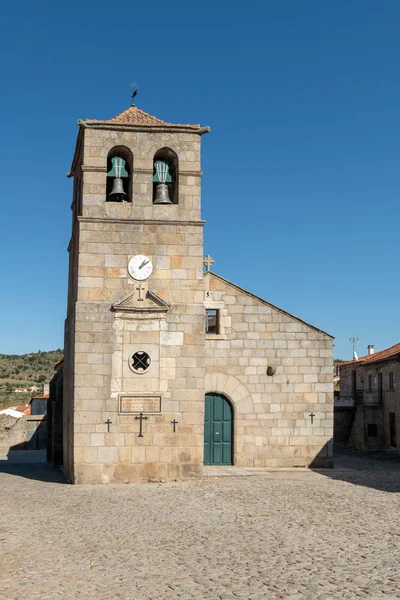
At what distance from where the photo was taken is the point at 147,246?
1492 cm

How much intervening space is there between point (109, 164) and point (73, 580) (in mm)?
10800

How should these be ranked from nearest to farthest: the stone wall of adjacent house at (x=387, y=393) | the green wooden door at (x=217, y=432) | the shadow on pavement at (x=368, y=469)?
1. the shadow on pavement at (x=368, y=469)
2. the green wooden door at (x=217, y=432)
3. the stone wall of adjacent house at (x=387, y=393)

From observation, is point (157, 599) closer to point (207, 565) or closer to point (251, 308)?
point (207, 565)

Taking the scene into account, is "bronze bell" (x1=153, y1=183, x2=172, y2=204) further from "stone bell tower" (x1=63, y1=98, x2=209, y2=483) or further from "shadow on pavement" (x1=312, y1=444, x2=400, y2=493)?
"shadow on pavement" (x1=312, y1=444, x2=400, y2=493)

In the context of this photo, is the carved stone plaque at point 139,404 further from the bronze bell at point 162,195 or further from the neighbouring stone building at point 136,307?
the bronze bell at point 162,195

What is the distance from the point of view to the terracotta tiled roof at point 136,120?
1526cm

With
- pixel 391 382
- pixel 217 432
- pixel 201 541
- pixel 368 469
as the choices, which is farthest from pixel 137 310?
pixel 391 382

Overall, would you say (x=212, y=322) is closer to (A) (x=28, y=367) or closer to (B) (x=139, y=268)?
(B) (x=139, y=268)

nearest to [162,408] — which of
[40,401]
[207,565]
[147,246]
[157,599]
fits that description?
[147,246]

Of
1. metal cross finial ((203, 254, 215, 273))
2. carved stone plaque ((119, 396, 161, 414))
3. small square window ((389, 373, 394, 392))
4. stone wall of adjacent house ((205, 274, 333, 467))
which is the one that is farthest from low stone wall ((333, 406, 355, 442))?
carved stone plaque ((119, 396, 161, 414))

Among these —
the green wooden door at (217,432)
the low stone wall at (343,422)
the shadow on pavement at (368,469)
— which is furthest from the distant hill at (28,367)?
the green wooden door at (217,432)

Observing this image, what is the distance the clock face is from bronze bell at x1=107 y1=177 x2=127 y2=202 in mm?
1555

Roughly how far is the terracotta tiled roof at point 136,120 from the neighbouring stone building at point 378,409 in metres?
13.7

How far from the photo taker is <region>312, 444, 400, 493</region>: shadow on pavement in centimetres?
1470
